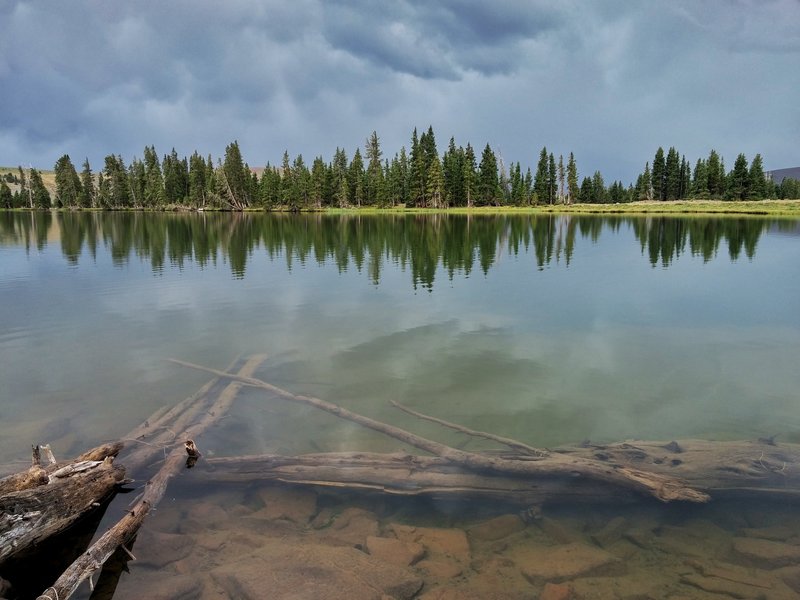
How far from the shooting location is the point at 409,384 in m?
12.6

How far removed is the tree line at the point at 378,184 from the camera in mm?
138500

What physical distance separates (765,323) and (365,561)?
18.4 metres

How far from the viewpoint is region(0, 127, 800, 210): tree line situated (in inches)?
5453

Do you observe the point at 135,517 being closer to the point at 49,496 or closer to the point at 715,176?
the point at 49,496

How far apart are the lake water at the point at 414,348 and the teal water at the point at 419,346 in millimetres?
72

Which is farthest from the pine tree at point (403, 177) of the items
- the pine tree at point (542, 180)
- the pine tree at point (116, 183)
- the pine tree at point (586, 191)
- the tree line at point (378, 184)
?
the pine tree at point (116, 183)

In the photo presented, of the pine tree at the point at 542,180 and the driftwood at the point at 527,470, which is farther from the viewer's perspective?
the pine tree at the point at 542,180

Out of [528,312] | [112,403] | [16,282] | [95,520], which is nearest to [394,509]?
[95,520]

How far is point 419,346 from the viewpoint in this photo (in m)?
15.6

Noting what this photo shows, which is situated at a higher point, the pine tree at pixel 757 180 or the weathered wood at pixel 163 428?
the pine tree at pixel 757 180

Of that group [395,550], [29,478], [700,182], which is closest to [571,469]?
[395,550]

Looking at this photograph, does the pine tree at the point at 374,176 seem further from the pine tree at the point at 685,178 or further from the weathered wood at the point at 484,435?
the weathered wood at the point at 484,435

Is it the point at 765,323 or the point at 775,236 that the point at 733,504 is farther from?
the point at 775,236

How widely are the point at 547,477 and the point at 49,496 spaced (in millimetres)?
6810
